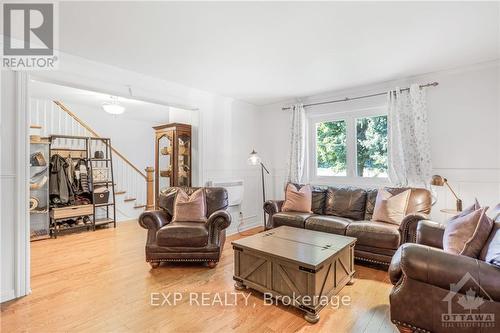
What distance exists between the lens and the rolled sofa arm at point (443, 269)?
1.41 metres

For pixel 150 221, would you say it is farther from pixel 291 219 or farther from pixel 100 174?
pixel 100 174

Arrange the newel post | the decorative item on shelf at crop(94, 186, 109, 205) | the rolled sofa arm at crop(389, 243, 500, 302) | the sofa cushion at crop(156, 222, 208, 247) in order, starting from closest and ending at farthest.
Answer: the rolled sofa arm at crop(389, 243, 500, 302)
the sofa cushion at crop(156, 222, 208, 247)
the decorative item on shelf at crop(94, 186, 109, 205)
the newel post

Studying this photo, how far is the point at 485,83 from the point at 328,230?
2.63m

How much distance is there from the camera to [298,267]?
2002 millimetres

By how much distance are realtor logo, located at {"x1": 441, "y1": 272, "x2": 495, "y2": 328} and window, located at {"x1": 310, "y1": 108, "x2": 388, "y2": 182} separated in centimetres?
250

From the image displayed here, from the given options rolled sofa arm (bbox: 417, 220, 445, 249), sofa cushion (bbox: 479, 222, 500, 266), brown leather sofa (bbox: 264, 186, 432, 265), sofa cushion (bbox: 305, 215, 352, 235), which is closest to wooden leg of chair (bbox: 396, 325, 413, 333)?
sofa cushion (bbox: 479, 222, 500, 266)

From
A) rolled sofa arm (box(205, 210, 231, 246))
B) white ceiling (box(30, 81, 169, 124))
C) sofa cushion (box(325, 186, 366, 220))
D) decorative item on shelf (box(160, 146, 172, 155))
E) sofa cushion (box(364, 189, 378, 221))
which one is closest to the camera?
rolled sofa arm (box(205, 210, 231, 246))

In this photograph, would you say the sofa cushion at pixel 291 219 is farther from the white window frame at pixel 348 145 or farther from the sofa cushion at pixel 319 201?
the white window frame at pixel 348 145

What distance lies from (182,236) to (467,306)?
250 centimetres

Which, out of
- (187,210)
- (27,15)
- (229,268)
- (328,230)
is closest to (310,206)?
(328,230)

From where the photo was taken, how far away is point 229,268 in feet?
9.53

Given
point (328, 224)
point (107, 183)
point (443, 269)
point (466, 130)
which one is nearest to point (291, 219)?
point (328, 224)

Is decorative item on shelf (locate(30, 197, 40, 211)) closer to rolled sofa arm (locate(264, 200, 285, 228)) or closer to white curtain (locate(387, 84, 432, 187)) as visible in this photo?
rolled sofa arm (locate(264, 200, 285, 228))

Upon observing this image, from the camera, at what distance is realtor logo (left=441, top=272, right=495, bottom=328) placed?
143 centimetres
